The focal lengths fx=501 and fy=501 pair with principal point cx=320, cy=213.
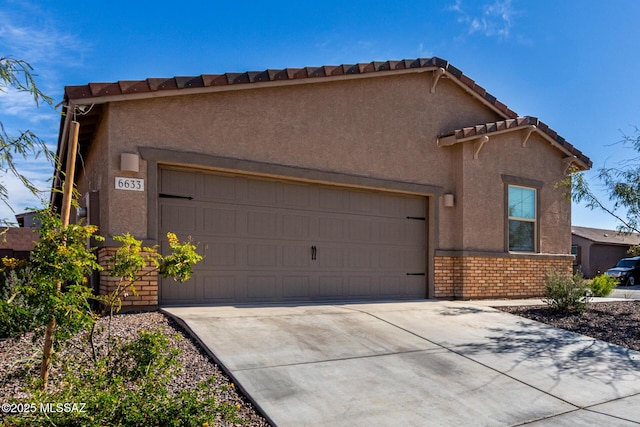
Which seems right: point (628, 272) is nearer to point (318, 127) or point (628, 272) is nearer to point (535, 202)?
point (535, 202)

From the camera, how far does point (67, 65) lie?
7582mm

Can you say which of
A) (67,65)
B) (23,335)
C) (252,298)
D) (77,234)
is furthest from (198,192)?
(77,234)

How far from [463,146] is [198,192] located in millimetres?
6222

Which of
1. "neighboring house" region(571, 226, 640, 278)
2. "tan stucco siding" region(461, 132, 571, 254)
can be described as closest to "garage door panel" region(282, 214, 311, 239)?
"tan stucco siding" region(461, 132, 571, 254)

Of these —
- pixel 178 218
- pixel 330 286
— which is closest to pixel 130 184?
pixel 178 218

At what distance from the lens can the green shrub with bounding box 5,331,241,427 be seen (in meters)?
3.71

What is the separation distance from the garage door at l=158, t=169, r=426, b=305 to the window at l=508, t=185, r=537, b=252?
257 cm

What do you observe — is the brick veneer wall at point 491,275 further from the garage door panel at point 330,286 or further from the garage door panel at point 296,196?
the garage door panel at point 296,196

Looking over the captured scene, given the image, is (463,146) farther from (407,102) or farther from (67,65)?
(67,65)

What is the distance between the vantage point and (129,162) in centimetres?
793

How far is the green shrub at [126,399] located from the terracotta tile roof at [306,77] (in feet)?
15.0

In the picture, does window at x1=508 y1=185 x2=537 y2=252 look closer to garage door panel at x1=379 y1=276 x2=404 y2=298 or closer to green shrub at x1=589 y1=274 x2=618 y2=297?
green shrub at x1=589 y1=274 x2=618 y2=297

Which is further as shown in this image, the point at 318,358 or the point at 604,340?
the point at 604,340

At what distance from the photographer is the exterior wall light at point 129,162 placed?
7.91 metres
